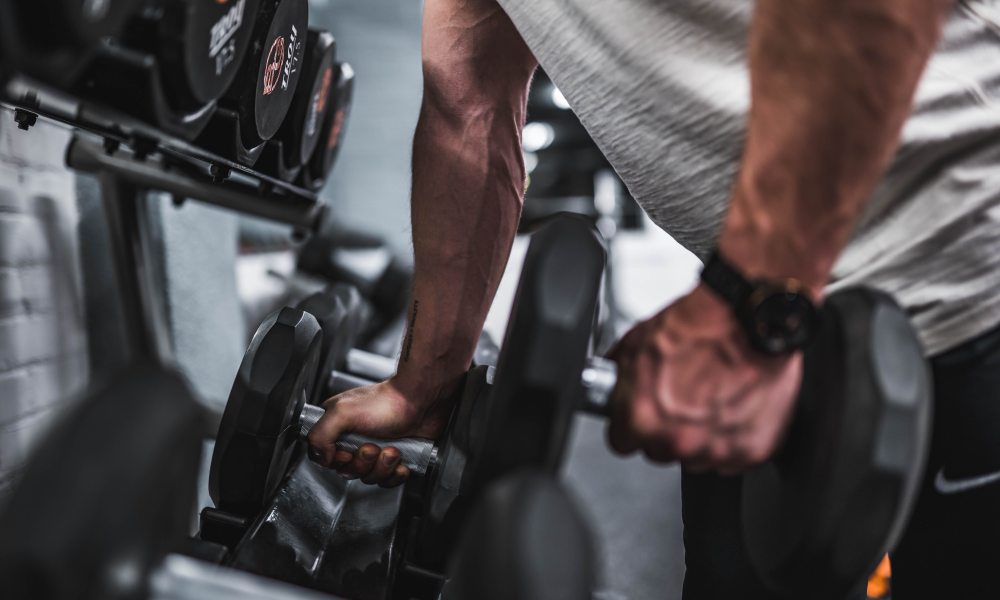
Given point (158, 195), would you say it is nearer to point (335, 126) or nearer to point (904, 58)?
point (335, 126)

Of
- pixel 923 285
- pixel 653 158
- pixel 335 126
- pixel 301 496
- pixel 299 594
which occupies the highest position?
pixel 335 126

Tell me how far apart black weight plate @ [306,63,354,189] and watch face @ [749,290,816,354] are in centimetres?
84

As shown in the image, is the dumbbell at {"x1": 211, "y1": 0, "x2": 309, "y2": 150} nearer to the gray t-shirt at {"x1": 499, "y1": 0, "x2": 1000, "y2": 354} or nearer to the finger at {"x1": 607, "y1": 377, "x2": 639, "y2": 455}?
the gray t-shirt at {"x1": 499, "y1": 0, "x2": 1000, "y2": 354}

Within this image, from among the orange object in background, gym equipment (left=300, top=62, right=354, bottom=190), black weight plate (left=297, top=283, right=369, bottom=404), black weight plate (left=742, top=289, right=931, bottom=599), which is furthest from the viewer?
the orange object in background

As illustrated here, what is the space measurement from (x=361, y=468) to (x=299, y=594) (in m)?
0.40

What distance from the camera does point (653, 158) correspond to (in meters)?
0.68

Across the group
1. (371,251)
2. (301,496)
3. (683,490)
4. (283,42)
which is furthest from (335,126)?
(371,251)

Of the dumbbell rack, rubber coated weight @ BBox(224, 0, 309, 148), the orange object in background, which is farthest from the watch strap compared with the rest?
the orange object in background

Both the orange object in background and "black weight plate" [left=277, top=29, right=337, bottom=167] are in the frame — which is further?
the orange object in background

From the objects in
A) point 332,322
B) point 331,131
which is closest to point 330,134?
point 331,131

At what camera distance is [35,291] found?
1.31 m

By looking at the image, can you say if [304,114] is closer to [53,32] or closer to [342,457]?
[342,457]

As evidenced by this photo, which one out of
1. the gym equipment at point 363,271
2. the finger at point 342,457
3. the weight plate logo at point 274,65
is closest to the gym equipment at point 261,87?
the weight plate logo at point 274,65

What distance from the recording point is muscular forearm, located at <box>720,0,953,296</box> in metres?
0.46
